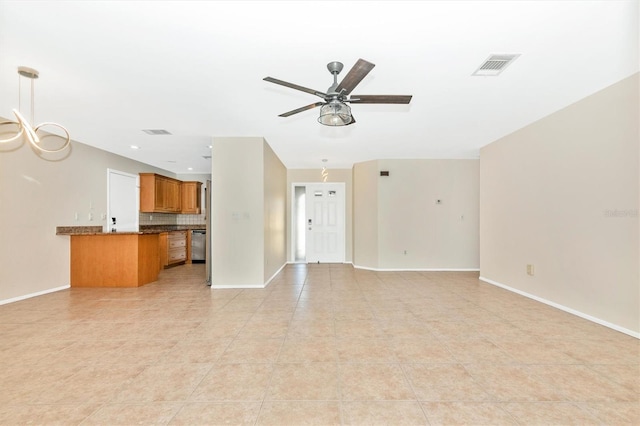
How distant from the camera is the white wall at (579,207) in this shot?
2988mm

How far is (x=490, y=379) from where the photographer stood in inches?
84.5

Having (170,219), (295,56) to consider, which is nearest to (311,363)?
(295,56)

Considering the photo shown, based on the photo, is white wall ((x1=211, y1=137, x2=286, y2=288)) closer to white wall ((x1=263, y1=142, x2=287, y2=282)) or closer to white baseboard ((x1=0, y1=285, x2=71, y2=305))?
white wall ((x1=263, y1=142, x2=287, y2=282))

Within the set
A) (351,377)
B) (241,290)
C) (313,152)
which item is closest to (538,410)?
(351,377)

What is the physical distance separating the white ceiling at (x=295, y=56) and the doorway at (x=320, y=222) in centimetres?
356

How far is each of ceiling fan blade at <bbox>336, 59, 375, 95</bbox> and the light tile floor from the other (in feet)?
7.40

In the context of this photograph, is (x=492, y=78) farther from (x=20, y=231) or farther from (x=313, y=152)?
(x=20, y=231)

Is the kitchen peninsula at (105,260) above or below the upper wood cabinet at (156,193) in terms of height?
below

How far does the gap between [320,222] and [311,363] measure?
5563mm

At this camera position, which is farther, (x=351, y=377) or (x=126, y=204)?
(x=126, y=204)

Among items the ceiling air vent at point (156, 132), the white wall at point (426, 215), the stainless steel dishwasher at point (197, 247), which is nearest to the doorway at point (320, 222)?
the white wall at point (426, 215)

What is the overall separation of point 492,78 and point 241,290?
444cm

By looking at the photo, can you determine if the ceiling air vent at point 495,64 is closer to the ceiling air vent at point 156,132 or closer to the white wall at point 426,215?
the white wall at point 426,215

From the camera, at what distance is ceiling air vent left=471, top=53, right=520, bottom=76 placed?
8.43ft
